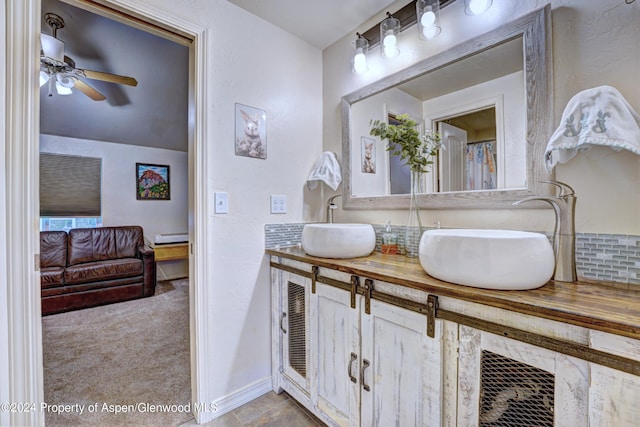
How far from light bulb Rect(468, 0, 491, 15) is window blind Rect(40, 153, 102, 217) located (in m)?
4.72

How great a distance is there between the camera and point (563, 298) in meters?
0.74

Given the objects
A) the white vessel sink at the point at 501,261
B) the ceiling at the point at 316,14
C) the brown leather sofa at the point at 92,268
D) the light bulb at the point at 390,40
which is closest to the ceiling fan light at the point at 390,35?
the light bulb at the point at 390,40

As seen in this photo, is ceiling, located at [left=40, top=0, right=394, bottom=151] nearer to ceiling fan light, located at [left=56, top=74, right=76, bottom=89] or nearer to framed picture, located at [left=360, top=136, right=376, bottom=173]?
ceiling fan light, located at [left=56, top=74, right=76, bottom=89]

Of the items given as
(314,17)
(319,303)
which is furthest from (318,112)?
(319,303)

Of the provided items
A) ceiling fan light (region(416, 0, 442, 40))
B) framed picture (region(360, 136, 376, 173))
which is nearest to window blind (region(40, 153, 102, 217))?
framed picture (region(360, 136, 376, 173))

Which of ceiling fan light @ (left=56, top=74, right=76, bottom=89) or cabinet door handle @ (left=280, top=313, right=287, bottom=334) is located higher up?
ceiling fan light @ (left=56, top=74, right=76, bottom=89)

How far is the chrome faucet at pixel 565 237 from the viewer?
90 centimetres

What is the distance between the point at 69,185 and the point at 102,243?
0.91 metres

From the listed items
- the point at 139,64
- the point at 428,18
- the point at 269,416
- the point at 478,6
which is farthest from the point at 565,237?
the point at 139,64

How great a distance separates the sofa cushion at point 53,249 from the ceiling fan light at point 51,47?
2.37 m

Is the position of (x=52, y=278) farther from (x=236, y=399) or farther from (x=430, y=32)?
(x=430, y=32)

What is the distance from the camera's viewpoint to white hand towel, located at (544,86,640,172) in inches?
32.6

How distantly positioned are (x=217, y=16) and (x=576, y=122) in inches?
66.7

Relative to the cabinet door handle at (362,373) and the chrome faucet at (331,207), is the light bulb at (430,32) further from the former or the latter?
the cabinet door handle at (362,373)
